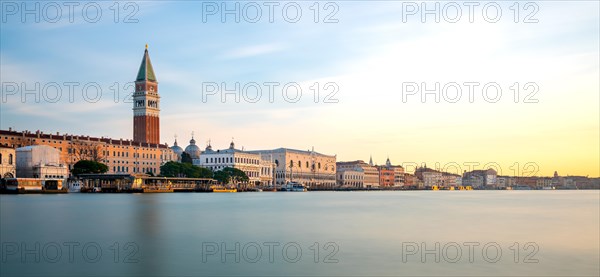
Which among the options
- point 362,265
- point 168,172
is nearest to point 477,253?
point 362,265

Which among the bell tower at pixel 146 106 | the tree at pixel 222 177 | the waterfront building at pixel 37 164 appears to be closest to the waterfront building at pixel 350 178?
the bell tower at pixel 146 106

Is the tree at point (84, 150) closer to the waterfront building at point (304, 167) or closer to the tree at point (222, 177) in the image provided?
the tree at point (222, 177)

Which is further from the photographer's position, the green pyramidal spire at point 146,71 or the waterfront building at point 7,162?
the green pyramidal spire at point 146,71

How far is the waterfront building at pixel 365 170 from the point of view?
16900 centimetres

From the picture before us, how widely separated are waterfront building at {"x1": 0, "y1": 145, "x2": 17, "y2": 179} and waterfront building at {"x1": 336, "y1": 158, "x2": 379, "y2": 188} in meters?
102

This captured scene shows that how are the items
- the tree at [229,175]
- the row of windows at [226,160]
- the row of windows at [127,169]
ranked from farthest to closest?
the row of windows at [226,160]
the tree at [229,175]
the row of windows at [127,169]

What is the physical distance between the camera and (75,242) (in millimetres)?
22203

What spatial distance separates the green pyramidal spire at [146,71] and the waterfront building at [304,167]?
27.7m

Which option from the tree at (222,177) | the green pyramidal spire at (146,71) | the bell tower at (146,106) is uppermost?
the green pyramidal spire at (146,71)

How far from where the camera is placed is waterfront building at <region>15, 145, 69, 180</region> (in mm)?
74812

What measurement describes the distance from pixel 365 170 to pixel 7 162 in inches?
4372

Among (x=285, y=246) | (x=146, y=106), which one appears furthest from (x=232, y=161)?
(x=285, y=246)

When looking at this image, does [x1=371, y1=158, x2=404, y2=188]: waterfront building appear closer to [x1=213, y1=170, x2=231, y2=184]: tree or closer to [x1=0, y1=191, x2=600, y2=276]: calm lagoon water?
[x1=213, y1=170, x2=231, y2=184]: tree

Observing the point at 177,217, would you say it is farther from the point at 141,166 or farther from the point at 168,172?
the point at 141,166
